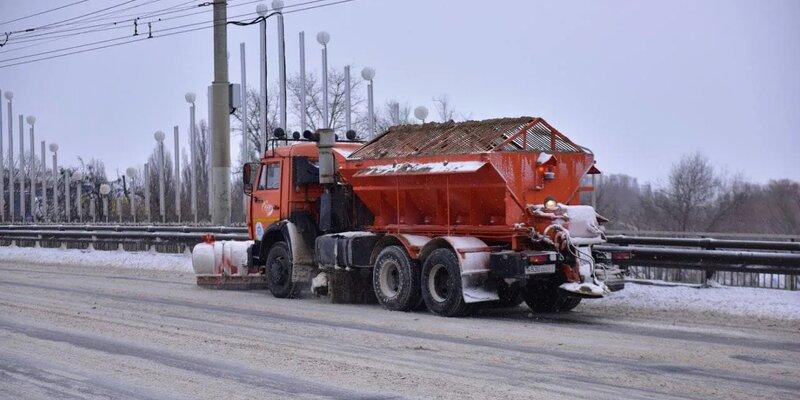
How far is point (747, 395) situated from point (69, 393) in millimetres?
5804

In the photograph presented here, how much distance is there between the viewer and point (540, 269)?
44.5 feet

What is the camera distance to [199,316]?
14.6 meters

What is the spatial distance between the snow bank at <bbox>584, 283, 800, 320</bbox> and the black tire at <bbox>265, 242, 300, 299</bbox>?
5238 millimetres

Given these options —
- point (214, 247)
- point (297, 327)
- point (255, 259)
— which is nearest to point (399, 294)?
point (297, 327)

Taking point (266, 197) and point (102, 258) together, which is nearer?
point (266, 197)

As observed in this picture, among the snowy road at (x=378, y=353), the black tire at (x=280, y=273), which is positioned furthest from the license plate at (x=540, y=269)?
the black tire at (x=280, y=273)

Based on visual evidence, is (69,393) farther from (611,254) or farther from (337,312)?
(611,254)

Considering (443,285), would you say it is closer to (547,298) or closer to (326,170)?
(547,298)

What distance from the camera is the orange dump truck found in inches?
552

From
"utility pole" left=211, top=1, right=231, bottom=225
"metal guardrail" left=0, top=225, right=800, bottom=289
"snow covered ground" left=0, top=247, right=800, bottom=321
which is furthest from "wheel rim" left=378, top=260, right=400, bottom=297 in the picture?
"utility pole" left=211, top=1, right=231, bottom=225

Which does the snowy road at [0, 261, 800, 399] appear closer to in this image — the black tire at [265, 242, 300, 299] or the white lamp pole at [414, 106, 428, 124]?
the black tire at [265, 242, 300, 299]

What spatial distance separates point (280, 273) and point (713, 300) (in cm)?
750

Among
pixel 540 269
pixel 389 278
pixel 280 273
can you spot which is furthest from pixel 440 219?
pixel 280 273

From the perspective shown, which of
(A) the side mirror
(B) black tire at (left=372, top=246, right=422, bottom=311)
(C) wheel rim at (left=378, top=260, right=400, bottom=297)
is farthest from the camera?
(A) the side mirror
